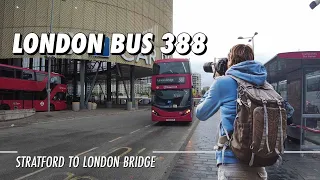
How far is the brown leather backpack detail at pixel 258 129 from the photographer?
194 cm

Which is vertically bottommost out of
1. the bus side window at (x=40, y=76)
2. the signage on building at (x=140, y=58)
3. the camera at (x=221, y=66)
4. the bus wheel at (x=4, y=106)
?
the bus wheel at (x=4, y=106)

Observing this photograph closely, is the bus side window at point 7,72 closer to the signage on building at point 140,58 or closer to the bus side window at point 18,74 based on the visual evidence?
the bus side window at point 18,74

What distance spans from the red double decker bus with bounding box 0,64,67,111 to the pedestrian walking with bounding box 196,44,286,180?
22046mm

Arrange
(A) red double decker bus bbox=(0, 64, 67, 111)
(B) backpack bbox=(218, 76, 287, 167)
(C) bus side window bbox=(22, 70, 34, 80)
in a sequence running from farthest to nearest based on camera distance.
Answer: (C) bus side window bbox=(22, 70, 34, 80), (A) red double decker bus bbox=(0, 64, 67, 111), (B) backpack bbox=(218, 76, 287, 167)

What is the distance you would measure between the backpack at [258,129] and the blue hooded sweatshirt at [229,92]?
0.39 feet

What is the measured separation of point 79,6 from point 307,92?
93.4 feet

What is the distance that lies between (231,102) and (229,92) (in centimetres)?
8

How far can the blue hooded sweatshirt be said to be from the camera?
2.17 metres

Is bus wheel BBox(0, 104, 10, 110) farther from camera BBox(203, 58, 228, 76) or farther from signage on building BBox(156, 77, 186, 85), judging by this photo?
camera BBox(203, 58, 228, 76)

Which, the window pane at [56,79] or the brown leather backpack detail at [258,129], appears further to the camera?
the window pane at [56,79]

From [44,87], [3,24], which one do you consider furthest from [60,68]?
[44,87]

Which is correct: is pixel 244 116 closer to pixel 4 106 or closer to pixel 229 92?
pixel 229 92

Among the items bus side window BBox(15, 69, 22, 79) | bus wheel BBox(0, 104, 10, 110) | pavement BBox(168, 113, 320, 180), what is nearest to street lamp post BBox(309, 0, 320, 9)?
pavement BBox(168, 113, 320, 180)

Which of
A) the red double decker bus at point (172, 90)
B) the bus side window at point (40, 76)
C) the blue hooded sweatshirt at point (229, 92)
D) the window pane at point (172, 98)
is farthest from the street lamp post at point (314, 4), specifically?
the bus side window at point (40, 76)
